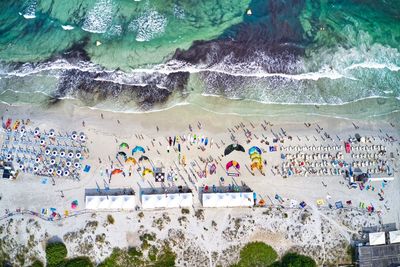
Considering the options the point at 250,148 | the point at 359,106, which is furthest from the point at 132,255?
the point at 359,106

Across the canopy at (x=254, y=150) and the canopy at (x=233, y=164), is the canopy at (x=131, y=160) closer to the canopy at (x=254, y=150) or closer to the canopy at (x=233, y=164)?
the canopy at (x=233, y=164)

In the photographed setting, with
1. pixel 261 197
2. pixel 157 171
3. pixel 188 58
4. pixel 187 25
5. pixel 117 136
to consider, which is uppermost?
pixel 187 25

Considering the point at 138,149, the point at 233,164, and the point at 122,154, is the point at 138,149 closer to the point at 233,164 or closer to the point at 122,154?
the point at 122,154

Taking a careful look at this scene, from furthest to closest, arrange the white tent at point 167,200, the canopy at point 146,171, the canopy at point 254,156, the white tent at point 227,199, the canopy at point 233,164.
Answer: the canopy at point 254,156 → the canopy at point 233,164 → the canopy at point 146,171 → the white tent at point 227,199 → the white tent at point 167,200

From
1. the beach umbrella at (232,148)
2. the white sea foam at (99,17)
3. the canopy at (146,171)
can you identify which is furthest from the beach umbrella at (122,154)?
the white sea foam at (99,17)

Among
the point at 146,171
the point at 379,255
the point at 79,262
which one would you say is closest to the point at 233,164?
the point at 146,171

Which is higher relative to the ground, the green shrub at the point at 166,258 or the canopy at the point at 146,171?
the canopy at the point at 146,171

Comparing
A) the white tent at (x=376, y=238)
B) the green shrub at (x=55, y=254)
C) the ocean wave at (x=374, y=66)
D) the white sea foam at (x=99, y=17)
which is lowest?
the green shrub at (x=55, y=254)

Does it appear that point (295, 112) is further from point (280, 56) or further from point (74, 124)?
point (74, 124)
